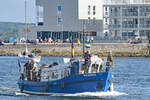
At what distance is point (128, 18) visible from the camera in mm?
144375

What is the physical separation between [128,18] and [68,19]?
13.7m

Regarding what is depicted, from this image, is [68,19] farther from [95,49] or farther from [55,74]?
[55,74]

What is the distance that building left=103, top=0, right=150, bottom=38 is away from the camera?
472 feet

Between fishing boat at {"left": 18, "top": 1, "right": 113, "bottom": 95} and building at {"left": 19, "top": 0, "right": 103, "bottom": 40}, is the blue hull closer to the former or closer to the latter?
fishing boat at {"left": 18, "top": 1, "right": 113, "bottom": 95}

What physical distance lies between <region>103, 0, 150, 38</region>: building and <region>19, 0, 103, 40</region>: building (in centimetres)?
401

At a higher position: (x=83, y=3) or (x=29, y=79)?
(x=83, y=3)

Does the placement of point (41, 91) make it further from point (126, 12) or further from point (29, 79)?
point (126, 12)

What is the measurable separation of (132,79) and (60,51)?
181 feet

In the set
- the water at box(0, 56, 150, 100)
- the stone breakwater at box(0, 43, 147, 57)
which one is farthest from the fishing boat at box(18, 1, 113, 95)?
the stone breakwater at box(0, 43, 147, 57)

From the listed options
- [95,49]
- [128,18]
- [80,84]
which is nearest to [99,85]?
[80,84]

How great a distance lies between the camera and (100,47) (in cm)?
12925

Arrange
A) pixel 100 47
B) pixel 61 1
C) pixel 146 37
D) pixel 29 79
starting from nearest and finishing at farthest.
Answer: pixel 29 79
pixel 100 47
pixel 146 37
pixel 61 1

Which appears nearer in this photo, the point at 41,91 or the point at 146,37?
the point at 41,91

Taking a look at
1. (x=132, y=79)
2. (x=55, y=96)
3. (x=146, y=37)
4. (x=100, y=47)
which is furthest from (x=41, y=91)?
(x=146, y=37)
